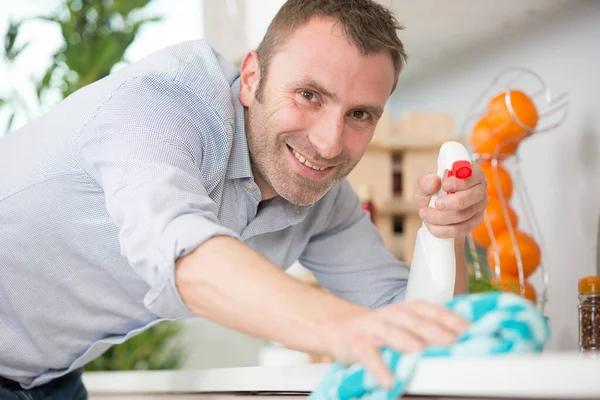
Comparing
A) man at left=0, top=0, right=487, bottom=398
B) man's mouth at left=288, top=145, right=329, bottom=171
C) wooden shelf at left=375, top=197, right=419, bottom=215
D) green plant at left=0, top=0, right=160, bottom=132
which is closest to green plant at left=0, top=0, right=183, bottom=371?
green plant at left=0, top=0, right=160, bottom=132

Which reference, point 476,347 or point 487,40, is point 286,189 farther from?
point 487,40

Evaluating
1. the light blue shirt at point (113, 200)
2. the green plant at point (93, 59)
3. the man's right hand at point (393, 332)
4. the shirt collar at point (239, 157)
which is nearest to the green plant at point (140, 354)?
the green plant at point (93, 59)

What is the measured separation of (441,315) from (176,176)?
0.33 metres

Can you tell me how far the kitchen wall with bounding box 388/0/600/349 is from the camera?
172 cm

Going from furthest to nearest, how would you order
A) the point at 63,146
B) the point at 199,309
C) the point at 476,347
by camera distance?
the point at 63,146 → the point at 199,309 → the point at 476,347

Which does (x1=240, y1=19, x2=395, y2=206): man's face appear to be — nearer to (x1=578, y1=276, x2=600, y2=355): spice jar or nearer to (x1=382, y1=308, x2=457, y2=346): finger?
(x1=578, y1=276, x2=600, y2=355): spice jar

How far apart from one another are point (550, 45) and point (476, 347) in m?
1.49

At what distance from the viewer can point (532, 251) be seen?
60.9 inches

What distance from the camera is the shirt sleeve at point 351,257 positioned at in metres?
1.28

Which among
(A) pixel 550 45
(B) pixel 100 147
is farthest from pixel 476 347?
(A) pixel 550 45

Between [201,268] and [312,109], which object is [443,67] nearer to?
[312,109]

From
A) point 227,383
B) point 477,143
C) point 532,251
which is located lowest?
point 532,251

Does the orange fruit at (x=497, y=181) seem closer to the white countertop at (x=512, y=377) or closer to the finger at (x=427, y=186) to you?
the finger at (x=427, y=186)

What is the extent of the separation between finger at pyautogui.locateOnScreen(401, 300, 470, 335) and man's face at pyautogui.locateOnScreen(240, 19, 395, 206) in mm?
489
